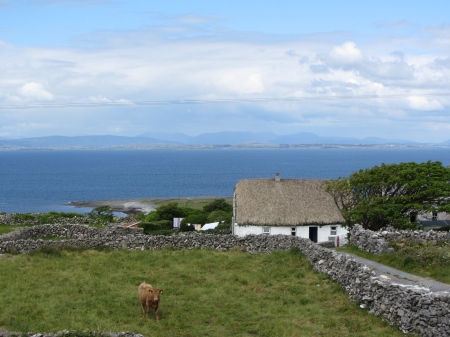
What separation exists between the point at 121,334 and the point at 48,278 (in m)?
8.54

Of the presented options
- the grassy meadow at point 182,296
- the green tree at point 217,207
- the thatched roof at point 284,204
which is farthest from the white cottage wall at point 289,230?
the green tree at point 217,207

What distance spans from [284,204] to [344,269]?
1671 centimetres

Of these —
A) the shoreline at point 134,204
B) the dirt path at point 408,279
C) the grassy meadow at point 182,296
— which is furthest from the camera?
the shoreline at point 134,204

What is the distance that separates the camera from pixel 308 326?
14828 millimetres

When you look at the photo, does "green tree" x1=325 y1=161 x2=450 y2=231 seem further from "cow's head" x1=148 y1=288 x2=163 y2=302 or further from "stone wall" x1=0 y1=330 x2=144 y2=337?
"stone wall" x1=0 y1=330 x2=144 y2=337

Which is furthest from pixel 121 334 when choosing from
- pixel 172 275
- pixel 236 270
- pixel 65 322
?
pixel 236 270

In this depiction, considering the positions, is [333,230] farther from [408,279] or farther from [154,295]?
[154,295]

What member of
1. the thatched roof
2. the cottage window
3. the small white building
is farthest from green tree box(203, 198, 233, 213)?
the cottage window

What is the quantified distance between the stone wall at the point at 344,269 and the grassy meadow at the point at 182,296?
412mm

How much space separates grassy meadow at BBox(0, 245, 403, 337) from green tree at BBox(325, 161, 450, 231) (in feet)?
28.4

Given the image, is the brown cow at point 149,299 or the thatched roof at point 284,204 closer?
the brown cow at point 149,299

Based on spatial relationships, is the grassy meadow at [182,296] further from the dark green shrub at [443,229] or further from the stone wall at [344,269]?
the dark green shrub at [443,229]

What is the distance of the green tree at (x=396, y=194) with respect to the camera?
30.9 m

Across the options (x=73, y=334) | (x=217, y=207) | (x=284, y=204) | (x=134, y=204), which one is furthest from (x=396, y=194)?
(x=134, y=204)
